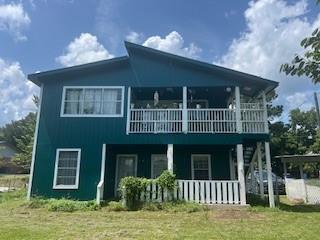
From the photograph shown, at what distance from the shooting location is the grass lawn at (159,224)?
27.4 feet

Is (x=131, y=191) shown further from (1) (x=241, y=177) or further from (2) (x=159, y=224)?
(1) (x=241, y=177)

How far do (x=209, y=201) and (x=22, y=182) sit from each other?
80.0 ft

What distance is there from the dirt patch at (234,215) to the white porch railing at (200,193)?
41.4 inches

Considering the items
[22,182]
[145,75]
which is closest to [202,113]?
[145,75]

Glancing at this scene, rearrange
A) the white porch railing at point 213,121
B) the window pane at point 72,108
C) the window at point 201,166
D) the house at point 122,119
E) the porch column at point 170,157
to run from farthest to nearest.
Result: 1. the window at point 201,166
2. the window pane at point 72,108
3. the white porch railing at point 213,121
4. the house at point 122,119
5. the porch column at point 170,157

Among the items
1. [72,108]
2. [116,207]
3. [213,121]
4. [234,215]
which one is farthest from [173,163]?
[72,108]

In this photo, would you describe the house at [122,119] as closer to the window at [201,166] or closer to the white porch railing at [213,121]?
the white porch railing at [213,121]

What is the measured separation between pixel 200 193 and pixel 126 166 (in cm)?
503

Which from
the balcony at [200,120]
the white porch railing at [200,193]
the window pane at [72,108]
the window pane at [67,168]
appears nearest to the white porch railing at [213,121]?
the balcony at [200,120]

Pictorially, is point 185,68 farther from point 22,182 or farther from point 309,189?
point 22,182

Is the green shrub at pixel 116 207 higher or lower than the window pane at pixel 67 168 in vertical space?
lower

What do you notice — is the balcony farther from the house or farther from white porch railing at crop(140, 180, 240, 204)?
white porch railing at crop(140, 180, 240, 204)

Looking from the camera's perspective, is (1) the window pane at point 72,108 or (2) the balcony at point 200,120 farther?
(1) the window pane at point 72,108

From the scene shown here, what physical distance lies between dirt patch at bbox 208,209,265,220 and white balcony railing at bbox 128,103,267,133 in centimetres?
393
